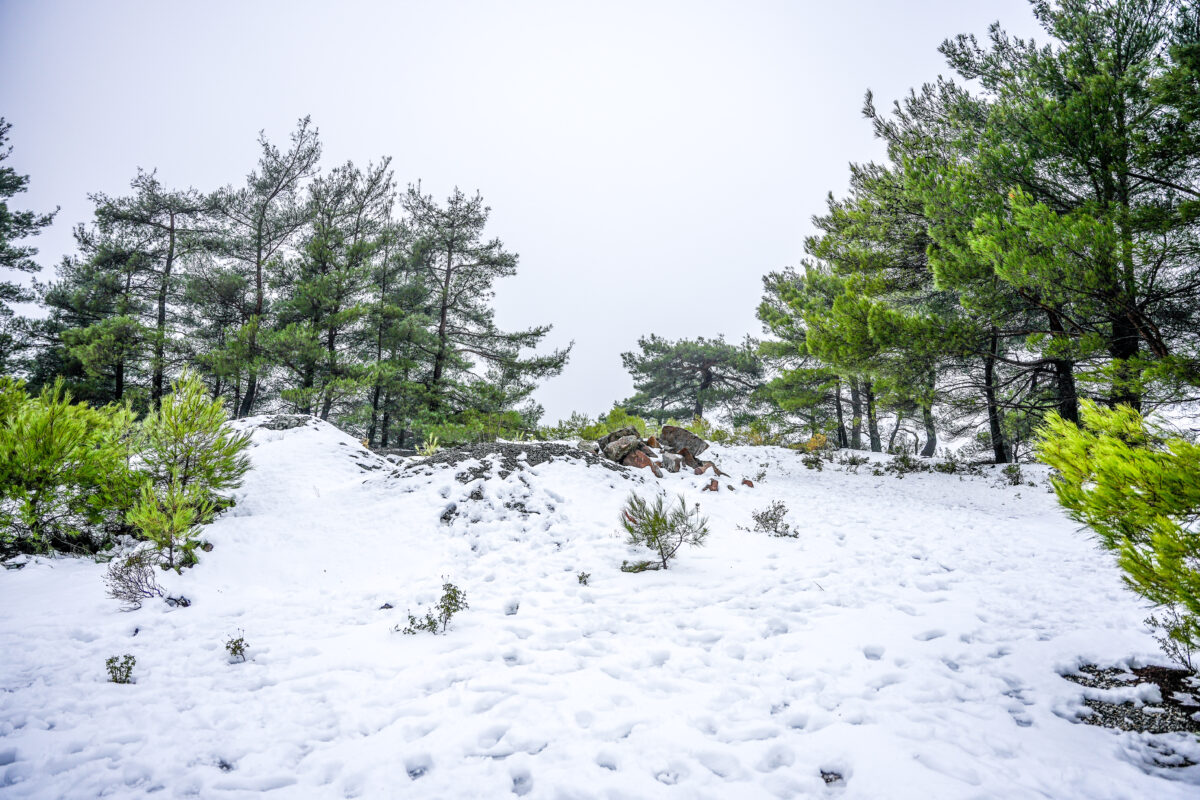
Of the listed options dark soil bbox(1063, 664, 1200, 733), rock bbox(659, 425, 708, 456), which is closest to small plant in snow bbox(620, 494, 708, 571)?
dark soil bbox(1063, 664, 1200, 733)

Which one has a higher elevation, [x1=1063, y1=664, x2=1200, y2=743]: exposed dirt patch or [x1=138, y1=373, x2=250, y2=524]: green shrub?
[x1=138, y1=373, x2=250, y2=524]: green shrub

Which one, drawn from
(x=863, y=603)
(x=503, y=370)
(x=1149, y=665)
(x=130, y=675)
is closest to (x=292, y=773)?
(x=130, y=675)

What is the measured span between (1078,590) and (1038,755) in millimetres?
3065

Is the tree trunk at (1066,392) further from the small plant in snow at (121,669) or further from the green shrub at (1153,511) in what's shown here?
the small plant in snow at (121,669)

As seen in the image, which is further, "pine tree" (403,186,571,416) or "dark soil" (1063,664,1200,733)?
"pine tree" (403,186,571,416)

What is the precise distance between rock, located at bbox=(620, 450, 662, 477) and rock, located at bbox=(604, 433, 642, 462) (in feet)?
0.26

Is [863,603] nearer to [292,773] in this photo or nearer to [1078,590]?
[1078,590]

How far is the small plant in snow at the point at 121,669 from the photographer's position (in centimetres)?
277

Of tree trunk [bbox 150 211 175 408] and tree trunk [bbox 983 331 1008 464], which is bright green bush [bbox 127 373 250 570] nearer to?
tree trunk [bbox 150 211 175 408]

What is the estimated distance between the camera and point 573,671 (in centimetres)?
317

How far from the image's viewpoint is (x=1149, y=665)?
111 inches

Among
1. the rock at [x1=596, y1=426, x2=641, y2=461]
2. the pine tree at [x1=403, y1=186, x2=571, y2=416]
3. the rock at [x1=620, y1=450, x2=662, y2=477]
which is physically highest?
the pine tree at [x1=403, y1=186, x2=571, y2=416]

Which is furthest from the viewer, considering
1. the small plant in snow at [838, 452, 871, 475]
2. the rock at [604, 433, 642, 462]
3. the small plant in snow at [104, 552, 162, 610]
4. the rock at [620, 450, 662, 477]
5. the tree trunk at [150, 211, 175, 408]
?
the tree trunk at [150, 211, 175, 408]

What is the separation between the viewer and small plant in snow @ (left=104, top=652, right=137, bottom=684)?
2773 millimetres
